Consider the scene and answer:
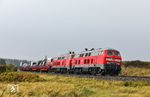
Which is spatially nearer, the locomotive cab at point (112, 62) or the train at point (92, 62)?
the locomotive cab at point (112, 62)

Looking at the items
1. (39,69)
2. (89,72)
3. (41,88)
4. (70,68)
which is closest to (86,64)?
(89,72)

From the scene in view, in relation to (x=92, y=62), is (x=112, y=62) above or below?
below

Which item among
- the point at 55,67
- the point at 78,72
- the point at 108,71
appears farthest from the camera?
the point at 55,67

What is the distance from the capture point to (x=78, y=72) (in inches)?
2507

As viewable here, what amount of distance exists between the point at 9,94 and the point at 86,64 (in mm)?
27903

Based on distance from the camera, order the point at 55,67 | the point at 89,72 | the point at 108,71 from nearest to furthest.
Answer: the point at 108,71
the point at 89,72
the point at 55,67

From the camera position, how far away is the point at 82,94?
30.1 meters

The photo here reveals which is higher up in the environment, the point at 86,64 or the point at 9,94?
the point at 86,64

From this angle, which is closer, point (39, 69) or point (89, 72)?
point (89, 72)

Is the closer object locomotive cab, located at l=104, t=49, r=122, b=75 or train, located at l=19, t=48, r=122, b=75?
locomotive cab, located at l=104, t=49, r=122, b=75

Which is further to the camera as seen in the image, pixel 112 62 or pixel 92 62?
pixel 92 62

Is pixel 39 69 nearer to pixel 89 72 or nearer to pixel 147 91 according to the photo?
pixel 89 72

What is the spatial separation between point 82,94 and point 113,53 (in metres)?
23.9

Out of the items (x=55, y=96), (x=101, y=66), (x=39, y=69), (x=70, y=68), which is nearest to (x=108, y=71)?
(x=101, y=66)
